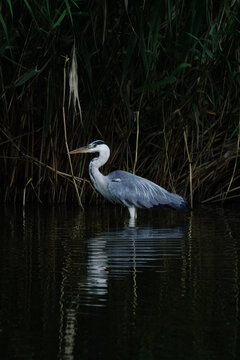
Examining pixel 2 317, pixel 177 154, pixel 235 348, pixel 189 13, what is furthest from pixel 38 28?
pixel 235 348

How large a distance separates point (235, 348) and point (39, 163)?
20.9ft

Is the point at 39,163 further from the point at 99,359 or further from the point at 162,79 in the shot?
the point at 99,359

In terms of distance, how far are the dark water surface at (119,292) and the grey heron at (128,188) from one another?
3.39 feet

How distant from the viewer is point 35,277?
16.4ft

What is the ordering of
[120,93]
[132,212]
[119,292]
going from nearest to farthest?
[119,292], [120,93], [132,212]

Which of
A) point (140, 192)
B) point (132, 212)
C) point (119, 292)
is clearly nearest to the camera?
point (119, 292)

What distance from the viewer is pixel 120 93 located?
28.7 feet

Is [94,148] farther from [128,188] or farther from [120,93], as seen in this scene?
[120,93]

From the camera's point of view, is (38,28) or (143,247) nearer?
(143,247)

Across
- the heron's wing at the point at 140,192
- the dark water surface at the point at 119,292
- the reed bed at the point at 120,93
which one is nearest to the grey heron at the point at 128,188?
the heron's wing at the point at 140,192

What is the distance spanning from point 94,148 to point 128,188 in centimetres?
50

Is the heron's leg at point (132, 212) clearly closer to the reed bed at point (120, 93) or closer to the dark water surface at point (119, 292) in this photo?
the reed bed at point (120, 93)

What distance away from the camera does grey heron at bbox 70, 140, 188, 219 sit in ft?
29.5

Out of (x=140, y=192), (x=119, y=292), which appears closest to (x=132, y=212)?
(x=140, y=192)
